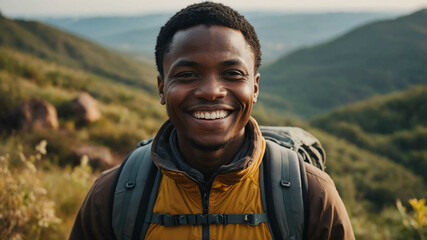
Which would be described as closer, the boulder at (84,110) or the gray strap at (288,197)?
the gray strap at (288,197)

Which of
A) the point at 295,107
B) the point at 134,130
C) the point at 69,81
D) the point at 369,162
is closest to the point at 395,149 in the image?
the point at 369,162

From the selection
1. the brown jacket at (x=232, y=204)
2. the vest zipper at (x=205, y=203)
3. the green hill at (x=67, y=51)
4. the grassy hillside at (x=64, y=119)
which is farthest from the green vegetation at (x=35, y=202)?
the green hill at (x=67, y=51)

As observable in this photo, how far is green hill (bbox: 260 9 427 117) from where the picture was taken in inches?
2731

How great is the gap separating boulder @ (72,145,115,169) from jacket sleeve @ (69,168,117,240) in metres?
5.49

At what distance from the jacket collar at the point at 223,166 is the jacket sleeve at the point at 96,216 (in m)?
0.40

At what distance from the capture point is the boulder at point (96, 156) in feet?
24.5

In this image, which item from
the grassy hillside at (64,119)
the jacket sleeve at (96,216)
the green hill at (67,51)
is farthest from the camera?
the green hill at (67,51)

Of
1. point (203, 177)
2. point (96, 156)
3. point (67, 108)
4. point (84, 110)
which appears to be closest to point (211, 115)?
point (203, 177)

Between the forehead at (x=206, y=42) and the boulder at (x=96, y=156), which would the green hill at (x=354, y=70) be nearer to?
the boulder at (x=96, y=156)

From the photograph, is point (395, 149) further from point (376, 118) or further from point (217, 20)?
point (217, 20)

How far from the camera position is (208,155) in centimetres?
218

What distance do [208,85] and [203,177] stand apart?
595mm

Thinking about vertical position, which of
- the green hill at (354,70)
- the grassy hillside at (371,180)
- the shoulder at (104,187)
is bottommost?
the green hill at (354,70)

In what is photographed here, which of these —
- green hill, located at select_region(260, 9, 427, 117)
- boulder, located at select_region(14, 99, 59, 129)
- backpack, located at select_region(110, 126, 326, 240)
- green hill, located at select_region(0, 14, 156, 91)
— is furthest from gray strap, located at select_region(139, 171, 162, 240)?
green hill, located at select_region(260, 9, 427, 117)
